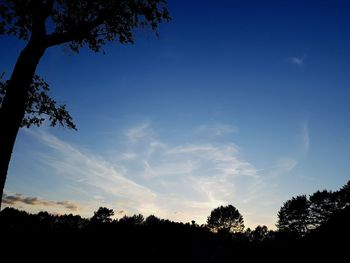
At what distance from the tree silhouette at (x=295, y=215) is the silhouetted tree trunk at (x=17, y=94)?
272ft

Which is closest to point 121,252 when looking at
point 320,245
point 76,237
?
point 76,237

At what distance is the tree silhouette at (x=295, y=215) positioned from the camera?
79000 mm

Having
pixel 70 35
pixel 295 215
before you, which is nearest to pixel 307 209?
pixel 295 215

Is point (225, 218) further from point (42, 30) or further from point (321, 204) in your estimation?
point (42, 30)

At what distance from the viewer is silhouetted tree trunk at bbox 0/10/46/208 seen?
810 cm

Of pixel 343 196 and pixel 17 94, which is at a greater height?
pixel 343 196

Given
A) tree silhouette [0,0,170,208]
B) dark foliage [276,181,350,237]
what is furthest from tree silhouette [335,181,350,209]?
tree silhouette [0,0,170,208]

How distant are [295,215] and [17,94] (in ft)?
280

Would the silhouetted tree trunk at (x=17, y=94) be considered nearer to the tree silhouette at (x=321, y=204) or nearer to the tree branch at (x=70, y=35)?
the tree branch at (x=70, y=35)

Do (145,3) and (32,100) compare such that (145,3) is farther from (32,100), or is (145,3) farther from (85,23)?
(32,100)

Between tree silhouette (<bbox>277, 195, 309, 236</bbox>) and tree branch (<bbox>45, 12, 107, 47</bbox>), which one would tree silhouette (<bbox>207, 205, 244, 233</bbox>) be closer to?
tree silhouette (<bbox>277, 195, 309, 236</bbox>)

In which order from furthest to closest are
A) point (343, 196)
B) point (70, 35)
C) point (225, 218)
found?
1. point (225, 218)
2. point (343, 196)
3. point (70, 35)

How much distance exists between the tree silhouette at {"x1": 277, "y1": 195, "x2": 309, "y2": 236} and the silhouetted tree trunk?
82.9 metres

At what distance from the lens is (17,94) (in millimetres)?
8812
